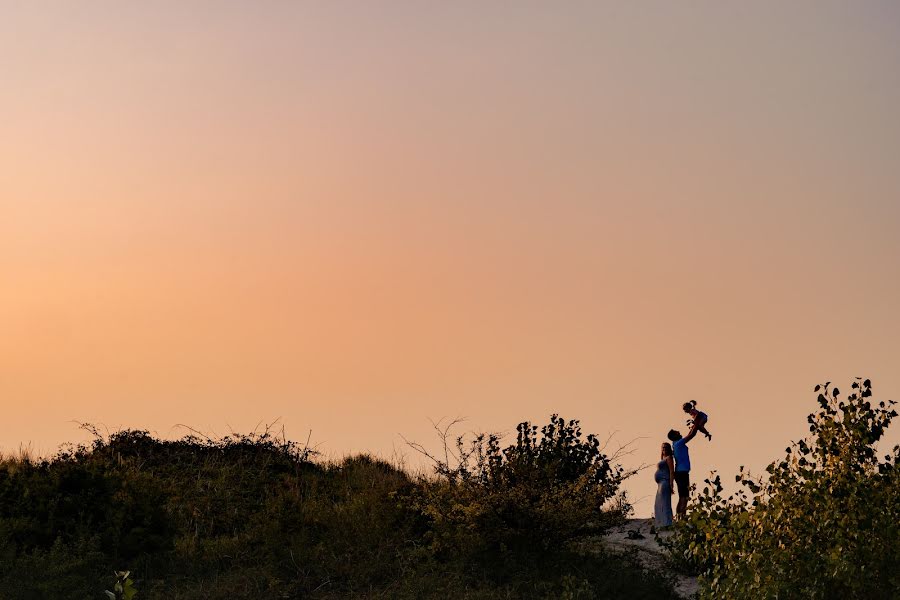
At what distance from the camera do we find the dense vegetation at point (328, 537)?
13.1 meters

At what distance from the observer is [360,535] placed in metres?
14.3

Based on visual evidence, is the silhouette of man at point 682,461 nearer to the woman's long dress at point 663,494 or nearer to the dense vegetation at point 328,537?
the woman's long dress at point 663,494

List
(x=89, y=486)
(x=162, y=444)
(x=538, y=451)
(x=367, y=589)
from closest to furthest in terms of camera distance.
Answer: (x=367, y=589), (x=89, y=486), (x=538, y=451), (x=162, y=444)

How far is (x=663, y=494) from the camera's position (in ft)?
60.5

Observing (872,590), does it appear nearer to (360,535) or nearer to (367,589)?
(367,589)

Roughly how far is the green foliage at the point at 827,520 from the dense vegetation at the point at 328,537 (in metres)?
3.62

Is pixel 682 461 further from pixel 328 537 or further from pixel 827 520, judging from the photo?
pixel 827 520

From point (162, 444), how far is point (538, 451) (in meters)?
9.70

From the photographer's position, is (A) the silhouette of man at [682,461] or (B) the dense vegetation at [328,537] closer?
(B) the dense vegetation at [328,537]

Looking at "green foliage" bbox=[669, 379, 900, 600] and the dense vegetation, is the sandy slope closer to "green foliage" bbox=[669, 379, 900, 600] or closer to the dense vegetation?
the dense vegetation

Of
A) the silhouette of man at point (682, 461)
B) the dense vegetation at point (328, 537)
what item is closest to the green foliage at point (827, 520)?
the dense vegetation at point (328, 537)

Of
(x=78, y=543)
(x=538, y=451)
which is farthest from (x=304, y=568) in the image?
(x=538, y=451)

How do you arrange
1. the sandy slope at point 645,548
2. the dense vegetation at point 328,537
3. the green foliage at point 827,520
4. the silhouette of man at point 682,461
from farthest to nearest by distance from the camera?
the silhouette of man at point 682,461
the sandy slope at point 645,548
the dense vegetation at point 328,537
the green foliage at point 827,520

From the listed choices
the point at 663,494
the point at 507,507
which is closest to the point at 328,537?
the point at 507,507
